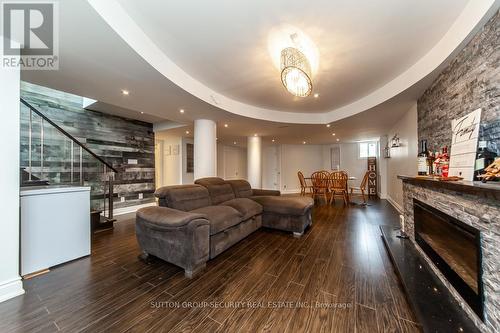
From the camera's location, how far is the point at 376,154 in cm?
759

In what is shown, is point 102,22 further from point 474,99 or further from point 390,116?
point 390,116

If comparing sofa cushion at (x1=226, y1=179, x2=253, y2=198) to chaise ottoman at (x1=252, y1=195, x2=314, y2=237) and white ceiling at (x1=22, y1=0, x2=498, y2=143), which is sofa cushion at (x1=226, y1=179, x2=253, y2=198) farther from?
white ceiling at (x1=22, y1=0, x2=498, y2=143)

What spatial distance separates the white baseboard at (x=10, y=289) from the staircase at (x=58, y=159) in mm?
1436

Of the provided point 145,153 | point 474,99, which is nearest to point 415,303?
point 474,99

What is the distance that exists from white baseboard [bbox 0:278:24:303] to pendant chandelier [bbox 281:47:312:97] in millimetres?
3389

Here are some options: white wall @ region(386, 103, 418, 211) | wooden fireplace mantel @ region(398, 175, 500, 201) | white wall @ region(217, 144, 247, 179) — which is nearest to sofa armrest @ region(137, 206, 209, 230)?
wooden fireplace mantel @ region(398, 175, 500, 201)

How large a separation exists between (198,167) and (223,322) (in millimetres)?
3135

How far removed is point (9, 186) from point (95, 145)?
292 centimetres

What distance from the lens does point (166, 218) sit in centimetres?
206

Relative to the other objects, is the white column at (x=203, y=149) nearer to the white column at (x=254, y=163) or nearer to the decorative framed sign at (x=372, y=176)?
the white column at (x=254, y=163)

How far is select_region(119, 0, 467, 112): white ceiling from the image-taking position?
160 centimetres

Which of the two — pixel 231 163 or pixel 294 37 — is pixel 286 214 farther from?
pixel 231 163

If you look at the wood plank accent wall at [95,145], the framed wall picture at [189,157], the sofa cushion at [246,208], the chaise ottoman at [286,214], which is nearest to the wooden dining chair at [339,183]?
the chaise ottoman at [286,214]

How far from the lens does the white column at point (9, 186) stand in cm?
165
